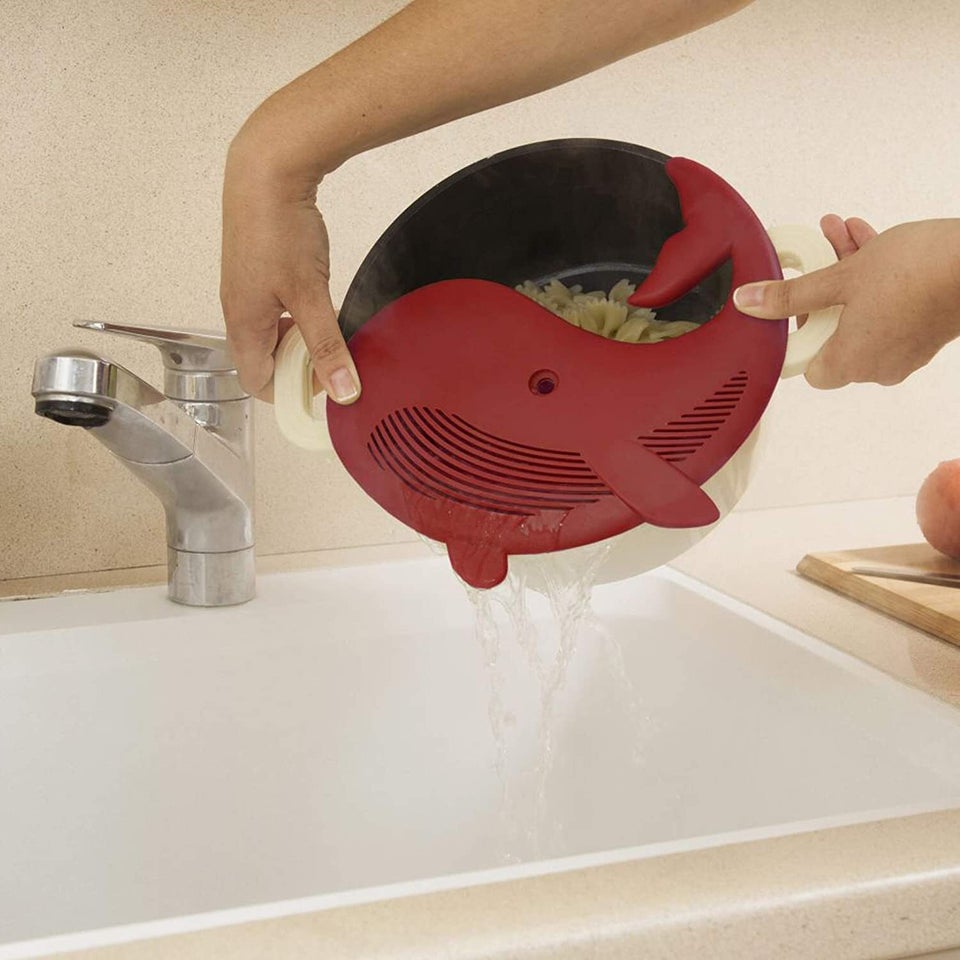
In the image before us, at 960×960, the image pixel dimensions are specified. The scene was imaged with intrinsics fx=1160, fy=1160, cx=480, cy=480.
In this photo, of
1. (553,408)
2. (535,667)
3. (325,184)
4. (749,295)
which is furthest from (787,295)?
(325,184)

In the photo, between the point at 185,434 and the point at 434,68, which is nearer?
the point at 434,68

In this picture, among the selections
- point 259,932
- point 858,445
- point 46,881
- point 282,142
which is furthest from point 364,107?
point 858,445

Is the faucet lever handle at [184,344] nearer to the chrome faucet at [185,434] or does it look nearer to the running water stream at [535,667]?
the chrome faucet at [185,434]

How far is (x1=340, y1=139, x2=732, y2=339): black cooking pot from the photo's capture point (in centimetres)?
59

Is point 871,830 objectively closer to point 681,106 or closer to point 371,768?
point 371,768

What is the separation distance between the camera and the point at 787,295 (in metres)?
0.52

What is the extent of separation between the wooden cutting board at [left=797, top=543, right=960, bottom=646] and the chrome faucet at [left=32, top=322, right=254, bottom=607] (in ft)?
1.39

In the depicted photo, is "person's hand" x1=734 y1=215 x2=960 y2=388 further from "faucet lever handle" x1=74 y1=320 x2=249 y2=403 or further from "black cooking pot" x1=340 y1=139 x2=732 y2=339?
"faucet lever handle" x1=74 y1=320 x2=249 y2=403

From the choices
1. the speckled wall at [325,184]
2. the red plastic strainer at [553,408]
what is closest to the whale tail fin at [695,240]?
the red plastic strainer at [553,408]

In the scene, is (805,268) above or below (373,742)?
above

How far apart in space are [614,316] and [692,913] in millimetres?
306

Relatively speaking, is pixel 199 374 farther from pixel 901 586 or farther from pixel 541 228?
pixel 901 586

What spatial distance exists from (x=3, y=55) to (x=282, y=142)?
40cm

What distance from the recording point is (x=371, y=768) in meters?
0.78
